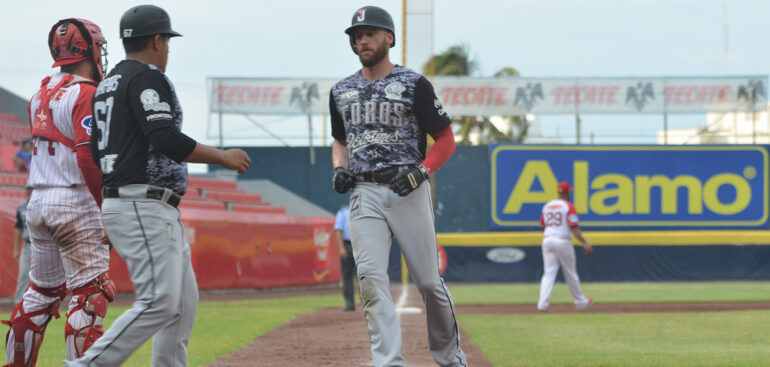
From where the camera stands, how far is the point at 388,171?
18.4 feet

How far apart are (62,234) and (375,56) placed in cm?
206

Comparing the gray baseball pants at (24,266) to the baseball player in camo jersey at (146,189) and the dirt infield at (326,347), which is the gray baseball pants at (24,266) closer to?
the dirt infield at (326,347)

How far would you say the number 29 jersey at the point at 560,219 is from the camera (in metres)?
14.9

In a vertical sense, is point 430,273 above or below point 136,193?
below

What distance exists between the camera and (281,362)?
820 centimetres

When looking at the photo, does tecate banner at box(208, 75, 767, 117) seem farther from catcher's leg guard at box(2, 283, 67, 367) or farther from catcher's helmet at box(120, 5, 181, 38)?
catcher's helmet at box(120, 5, 181, 38)

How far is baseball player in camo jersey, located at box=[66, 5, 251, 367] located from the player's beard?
123 cm

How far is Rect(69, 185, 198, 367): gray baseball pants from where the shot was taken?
458 cm

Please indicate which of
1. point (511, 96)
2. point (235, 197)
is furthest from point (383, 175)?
point (511, 96)

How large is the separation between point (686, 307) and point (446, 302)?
1145 centimetres

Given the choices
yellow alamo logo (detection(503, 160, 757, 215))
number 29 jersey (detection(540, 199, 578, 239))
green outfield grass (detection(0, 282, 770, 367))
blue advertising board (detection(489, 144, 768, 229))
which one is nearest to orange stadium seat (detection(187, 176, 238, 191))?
blue advertising board (detection(489, 144, 768, 229))

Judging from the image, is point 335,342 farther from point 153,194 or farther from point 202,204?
point 202,204

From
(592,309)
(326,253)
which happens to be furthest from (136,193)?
(326,253)

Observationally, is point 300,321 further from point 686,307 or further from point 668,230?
point 668,230
